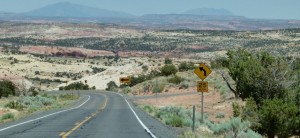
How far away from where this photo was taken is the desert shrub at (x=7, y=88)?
217 feet

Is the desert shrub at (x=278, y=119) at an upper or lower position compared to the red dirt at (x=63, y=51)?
upper

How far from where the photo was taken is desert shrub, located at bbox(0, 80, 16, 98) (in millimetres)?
66250

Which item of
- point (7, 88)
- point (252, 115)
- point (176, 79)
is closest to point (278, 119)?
point (252, 115)

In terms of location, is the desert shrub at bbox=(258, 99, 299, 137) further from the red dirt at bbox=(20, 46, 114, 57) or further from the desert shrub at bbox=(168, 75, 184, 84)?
the red dirt at bbox=(20, 46, 114, 57)

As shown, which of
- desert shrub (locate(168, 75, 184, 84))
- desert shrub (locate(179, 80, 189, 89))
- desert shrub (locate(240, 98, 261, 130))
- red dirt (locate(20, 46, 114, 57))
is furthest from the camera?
red dirt (locate(20, 46, 114, 57))

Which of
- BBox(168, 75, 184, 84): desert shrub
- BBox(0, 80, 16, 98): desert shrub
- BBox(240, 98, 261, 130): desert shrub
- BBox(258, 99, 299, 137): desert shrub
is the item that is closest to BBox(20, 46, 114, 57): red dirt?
BBox(168, 75, 184, 84): desert shrub

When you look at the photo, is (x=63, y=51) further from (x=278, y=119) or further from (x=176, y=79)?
(x=278, y=119)

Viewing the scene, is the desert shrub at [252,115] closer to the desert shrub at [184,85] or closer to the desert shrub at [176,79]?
the desert shrub at [184,85]

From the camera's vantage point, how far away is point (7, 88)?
228 feet

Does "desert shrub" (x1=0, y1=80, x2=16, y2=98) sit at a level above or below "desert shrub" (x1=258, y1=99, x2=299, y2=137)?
below

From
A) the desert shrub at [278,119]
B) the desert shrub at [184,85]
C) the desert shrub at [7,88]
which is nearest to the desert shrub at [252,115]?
the desert shrub at [278,119]

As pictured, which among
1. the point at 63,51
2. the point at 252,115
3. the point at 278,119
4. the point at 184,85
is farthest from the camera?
the point at 63,51

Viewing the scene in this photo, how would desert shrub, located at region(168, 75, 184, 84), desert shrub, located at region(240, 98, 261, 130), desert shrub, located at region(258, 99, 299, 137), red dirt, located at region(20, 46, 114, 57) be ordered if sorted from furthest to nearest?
1. red dirt, located at region(20, 46, 114, 57)
2. desert shrub, located at region(168, 75, 184, 84)
3. desert shrub, located at region(240, 98, 261, 130)
4. desert shrub, located at region(258, 99, 299, 137)

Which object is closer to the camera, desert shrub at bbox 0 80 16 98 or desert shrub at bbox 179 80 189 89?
desert shrub at bbox 0 80 16 98
